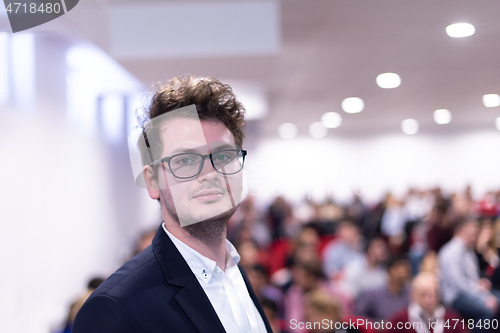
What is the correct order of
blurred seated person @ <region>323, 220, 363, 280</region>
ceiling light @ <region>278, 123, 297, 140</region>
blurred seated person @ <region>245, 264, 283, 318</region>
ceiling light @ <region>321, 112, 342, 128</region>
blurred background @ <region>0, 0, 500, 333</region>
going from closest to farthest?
blurred background @ <region>0, 0, 500, 333</region>
blurred seated person @ <region>245, 264, 283, 318</region>
blurred seated person @ <region>323, 220, 363, 280</region>
ceiling light @ <region>321, 112, 342, 128</region>
ceiling light @ <region>278, 123, 297, 140</region>

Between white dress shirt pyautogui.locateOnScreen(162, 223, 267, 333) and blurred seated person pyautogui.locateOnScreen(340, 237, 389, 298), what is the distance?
2390 mm

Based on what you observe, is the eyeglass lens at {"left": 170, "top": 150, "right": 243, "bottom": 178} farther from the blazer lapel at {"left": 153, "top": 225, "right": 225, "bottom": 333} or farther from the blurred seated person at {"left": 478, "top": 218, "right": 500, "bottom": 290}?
the blurred seated person at {"left": 478, "top": 218, "right": 500, "bottom": 290}

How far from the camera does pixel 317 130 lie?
26.2ft

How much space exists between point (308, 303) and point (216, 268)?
171cm

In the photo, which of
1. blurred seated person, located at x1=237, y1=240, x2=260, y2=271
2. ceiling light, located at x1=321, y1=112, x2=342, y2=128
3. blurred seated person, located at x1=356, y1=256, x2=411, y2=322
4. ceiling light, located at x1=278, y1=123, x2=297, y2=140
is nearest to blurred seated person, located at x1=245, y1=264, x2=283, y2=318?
blurred seated person, located at x1=237, y1=240, x2=260, y2=271

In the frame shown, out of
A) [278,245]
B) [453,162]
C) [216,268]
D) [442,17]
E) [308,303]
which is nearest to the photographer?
[216,268]

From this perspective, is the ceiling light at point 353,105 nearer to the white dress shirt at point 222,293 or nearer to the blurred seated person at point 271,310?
the blurred seated person at point 271,310

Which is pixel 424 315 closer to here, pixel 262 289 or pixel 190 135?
pixel 262 289

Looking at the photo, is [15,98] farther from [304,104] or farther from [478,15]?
[304,104]

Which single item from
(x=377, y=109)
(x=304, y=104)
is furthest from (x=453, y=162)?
(x=304, y=104)

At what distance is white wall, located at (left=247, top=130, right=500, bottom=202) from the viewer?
26.5 ft

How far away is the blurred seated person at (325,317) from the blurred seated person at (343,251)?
4.49 feet

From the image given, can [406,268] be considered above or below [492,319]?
above

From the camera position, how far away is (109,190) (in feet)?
11.1
